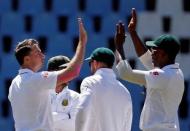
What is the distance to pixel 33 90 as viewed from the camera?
7.23m

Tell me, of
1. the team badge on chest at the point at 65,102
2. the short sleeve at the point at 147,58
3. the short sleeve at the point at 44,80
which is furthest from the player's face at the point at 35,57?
the short sleeve at the point at 147,58

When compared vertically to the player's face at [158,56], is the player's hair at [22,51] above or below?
above

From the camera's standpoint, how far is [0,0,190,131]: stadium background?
3494 centimetres

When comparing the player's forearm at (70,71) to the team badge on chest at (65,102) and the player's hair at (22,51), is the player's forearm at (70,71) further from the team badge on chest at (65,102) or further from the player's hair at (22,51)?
the team badge on chest at (65,102)

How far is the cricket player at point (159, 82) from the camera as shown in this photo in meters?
7.10

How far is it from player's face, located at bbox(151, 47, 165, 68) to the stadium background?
27315 mm

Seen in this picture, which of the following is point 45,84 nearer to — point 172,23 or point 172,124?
point 172,124

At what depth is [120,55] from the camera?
7215 mm

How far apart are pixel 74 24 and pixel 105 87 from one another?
27467 millimetres

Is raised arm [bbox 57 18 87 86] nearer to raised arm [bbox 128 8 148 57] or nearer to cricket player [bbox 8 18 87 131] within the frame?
cricket player [bbox 8 18 87 131]

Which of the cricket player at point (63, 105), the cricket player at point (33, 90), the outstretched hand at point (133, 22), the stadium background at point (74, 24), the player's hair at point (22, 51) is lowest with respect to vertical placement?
the stadium background at point (74, 24)

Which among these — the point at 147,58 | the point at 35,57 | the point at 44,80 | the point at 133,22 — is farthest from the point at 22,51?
the point at 147,58

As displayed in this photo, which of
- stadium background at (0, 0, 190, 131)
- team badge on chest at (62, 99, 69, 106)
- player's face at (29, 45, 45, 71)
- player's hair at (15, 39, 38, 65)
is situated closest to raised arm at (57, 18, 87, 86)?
player's face at (29, 45, 45, 71)

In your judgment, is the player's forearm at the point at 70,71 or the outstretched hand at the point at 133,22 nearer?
the player's forearm at the point at 70,71
